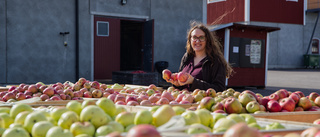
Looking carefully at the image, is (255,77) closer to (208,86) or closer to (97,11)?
(97,11)

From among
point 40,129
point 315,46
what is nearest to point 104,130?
point 40,129

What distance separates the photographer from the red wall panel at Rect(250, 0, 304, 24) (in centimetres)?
1645

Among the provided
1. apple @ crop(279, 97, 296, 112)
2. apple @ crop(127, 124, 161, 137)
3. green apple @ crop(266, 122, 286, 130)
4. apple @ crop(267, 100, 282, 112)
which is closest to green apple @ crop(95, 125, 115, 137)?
apple @ crop(127, 124, 161, 137)

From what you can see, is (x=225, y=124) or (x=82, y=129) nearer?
(x=82, y=129)

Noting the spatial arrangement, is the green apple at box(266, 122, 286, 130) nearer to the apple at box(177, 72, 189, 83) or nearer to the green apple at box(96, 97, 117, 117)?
the green apple at box(96, 97, 117, 117)

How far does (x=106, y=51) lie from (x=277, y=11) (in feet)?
32.1

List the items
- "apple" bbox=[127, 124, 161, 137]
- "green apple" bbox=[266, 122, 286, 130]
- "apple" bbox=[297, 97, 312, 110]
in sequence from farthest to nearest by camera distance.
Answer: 1. "apple" bbox=[297, 97, 312, 110]
2. "green apple" bbox=[266, 122, 286, 130]
3. "apple" bbox=[127, 124, 161, 137]

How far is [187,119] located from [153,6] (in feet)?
38.1

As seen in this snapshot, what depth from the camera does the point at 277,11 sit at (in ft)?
55.4

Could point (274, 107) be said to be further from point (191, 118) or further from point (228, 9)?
point (228, 9)

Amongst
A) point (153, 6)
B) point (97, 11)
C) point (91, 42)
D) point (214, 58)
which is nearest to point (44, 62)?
point (91, 42)

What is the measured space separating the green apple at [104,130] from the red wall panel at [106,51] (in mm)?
10773

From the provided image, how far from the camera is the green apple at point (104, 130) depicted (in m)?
1.58

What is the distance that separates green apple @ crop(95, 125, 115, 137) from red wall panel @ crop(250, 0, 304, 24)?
1580cm
